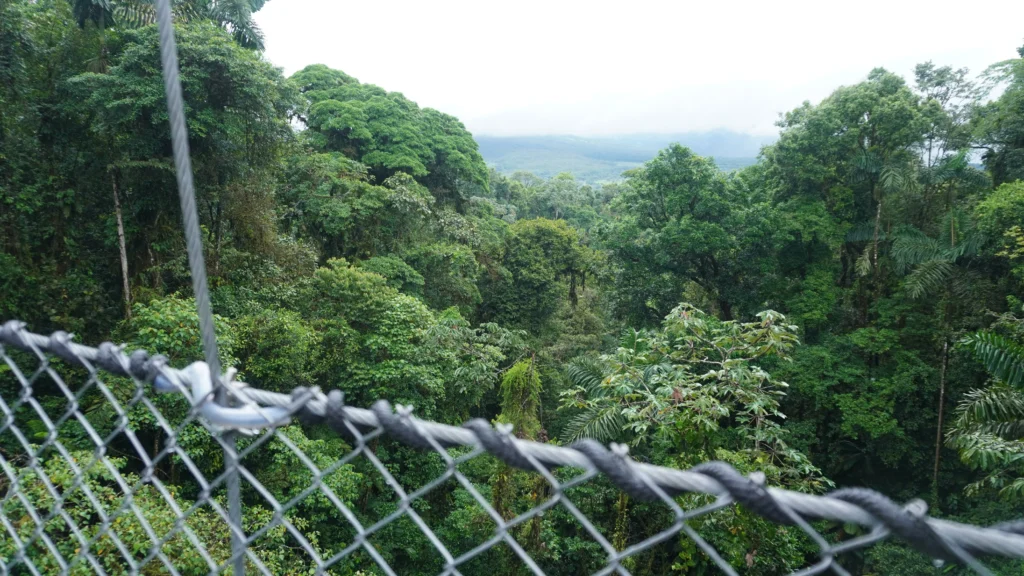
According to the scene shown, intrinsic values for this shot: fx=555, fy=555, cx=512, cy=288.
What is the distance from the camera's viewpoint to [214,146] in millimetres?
6617

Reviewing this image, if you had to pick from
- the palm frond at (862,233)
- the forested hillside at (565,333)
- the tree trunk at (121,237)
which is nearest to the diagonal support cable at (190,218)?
the forested hillside at (565,333)

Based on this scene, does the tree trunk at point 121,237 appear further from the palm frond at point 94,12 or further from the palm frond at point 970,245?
the palm frond at point 970,245

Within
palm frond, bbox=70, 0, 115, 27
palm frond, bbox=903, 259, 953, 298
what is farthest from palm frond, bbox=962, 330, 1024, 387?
palm frond, bbox=70, 0, 115, 27

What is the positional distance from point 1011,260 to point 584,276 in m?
9.72

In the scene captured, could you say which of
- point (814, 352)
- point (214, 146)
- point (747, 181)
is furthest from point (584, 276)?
point (214, 146)

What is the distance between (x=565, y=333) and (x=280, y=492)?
794cm

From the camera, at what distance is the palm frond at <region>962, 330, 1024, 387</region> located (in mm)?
4113

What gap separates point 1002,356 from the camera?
4.20m

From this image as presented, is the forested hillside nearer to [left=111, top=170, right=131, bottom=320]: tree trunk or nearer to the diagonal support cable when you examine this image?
[left=111, top=170, right=131, bottom=320]: tree trunk

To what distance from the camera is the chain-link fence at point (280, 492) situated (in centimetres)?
56

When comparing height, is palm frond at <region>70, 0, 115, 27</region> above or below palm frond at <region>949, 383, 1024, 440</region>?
above

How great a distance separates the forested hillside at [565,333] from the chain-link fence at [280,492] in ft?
0.25

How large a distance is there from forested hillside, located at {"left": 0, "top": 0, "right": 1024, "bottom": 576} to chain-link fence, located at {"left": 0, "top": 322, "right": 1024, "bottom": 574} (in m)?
0.08

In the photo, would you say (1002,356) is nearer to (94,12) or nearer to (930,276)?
(930,276)
